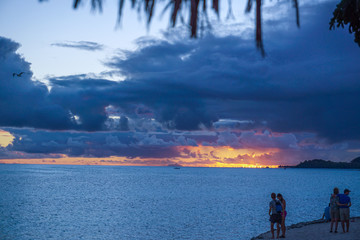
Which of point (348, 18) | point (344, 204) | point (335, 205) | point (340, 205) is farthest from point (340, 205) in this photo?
point (348, 18)

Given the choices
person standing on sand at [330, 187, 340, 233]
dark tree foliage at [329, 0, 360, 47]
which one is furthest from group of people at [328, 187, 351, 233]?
dark tree foliage at [329, 0, 360, 47]

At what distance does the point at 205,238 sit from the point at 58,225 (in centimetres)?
1768

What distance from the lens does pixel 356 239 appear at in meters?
19.7

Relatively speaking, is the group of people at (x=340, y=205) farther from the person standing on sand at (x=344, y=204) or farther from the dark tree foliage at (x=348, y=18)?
the dark tree foliage at (x=348, y=18)

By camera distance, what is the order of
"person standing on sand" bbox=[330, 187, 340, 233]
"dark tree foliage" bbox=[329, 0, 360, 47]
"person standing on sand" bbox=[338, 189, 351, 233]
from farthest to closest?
"person standing on sand" bbox=[330, 187, 340, 233] → "person standing on sand" bbox=[338, 189, 351, 233] → "dark tree foliage" bbox=[329, 0, 360, 47]

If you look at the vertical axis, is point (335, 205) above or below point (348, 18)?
below

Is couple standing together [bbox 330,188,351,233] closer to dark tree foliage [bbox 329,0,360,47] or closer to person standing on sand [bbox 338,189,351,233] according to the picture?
person standing on sand [bbox 338,189,351,233]

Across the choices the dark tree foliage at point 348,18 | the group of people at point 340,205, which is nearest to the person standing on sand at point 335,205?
the group of people at point 340,205

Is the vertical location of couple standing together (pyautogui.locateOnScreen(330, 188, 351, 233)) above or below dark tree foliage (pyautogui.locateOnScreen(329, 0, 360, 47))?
below

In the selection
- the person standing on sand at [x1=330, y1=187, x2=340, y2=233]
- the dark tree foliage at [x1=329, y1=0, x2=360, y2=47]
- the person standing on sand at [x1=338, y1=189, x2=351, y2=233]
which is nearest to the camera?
the dark tree foliage at [x1=329, y1=0, x2=360, y2=47]

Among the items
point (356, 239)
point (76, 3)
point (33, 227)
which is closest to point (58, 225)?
point (33, 227)

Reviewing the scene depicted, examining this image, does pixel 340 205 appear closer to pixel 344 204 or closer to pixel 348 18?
pixel 344 204

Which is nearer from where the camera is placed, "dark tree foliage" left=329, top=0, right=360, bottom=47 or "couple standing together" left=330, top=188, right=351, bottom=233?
"dark tree foliage" left=329, top=0, right=360, bottom=47

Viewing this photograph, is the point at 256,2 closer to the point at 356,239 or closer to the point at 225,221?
the point at 356,239
